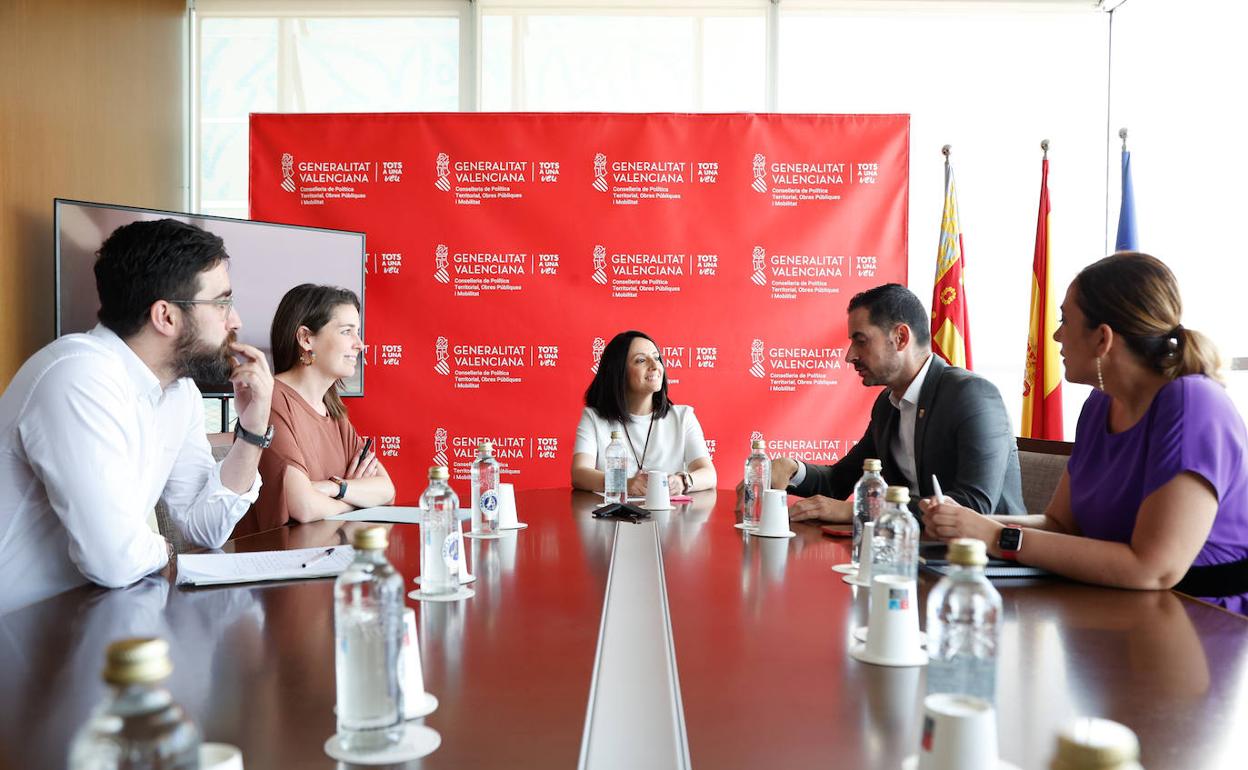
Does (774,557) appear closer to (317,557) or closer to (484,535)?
(484,535)

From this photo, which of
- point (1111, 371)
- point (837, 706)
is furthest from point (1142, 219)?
point (837, 706)

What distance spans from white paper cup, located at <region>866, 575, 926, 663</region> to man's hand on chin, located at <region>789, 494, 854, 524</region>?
1.23m

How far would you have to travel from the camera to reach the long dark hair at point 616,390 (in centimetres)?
358

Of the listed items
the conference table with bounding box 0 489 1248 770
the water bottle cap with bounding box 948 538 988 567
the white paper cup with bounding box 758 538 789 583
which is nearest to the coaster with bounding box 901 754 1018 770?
the conference table with bounding box 0 489 1248 770

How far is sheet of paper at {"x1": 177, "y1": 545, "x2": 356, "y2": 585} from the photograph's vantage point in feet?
5.48

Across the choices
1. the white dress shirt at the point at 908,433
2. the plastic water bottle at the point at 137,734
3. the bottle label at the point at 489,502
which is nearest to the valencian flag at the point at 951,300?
the white dress shirt at the point at 908,433

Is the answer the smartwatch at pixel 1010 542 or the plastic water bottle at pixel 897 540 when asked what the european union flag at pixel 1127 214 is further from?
the plastic water bottle at pixel 897 540

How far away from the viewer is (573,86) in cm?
482

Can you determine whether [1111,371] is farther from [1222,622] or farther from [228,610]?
[228,610]

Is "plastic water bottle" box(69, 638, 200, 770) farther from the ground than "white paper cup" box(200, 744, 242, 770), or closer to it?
farther from the ground

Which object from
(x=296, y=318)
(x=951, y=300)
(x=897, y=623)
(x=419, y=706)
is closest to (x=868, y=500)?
(x=897, y=623)

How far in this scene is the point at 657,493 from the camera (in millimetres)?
2746

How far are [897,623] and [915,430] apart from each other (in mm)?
1747

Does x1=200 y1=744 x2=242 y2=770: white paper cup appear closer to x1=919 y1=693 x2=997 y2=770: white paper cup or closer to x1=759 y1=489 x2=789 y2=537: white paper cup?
x1=919 y1=693 x2=997 y2=770: white paper cup
